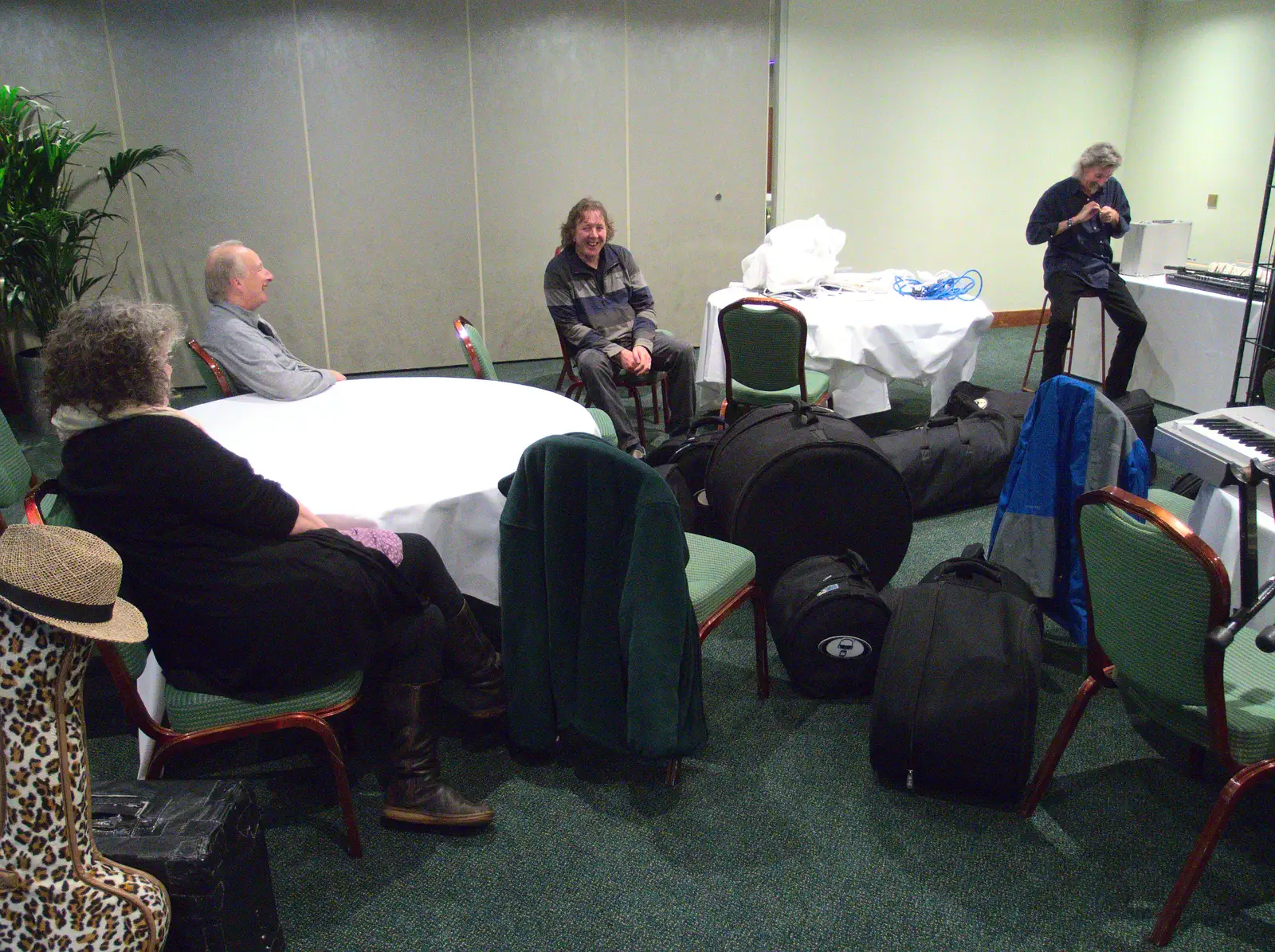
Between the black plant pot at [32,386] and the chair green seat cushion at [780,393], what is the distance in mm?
3448

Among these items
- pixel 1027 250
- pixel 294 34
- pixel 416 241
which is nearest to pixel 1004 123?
pixel 1027 250

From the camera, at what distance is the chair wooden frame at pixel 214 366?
9.92 feet

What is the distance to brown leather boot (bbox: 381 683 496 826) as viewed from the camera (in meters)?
2.04

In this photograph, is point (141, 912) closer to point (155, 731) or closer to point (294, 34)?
point (155, 731)

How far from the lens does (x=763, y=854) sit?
1980mm

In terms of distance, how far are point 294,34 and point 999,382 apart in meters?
4.50

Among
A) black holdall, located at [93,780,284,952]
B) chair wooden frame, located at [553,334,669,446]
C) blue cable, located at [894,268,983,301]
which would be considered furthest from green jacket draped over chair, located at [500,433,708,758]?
blue cable, located at [894,268,983,301]

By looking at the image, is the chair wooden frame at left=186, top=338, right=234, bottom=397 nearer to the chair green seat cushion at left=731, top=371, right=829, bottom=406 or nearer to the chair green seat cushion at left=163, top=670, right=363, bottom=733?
the chair green seat cushion at left=163, top=670, right=363, bottom=733

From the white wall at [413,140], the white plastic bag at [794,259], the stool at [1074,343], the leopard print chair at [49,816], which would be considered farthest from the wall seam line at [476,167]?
the leopard print chair at [49,816]

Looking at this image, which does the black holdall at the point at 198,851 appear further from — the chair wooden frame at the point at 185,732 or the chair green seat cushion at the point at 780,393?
the chair green seat cushion at the point at 780,393

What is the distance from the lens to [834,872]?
6.32 ft

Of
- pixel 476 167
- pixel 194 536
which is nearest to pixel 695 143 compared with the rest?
pixel 476 167

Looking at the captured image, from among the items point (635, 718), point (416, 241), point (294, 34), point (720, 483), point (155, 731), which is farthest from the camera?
point (416, 241)

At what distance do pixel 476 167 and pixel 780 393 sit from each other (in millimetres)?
3014
